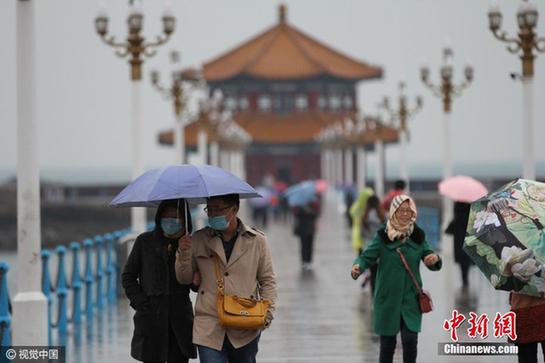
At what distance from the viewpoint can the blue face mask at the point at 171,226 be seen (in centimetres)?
932

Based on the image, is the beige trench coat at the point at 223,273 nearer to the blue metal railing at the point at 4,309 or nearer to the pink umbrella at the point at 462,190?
the blue metal railing at the point at 4,309

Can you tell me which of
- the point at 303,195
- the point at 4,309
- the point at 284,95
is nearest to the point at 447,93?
the point at 303,195

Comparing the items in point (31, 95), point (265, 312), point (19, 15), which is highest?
point (19, 15)

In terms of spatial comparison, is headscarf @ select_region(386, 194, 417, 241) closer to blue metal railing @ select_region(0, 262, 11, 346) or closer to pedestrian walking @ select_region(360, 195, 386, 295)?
blue metal railing @ select_region(0, 262, 11, 346)

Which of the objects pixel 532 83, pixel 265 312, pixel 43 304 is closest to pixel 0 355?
pixel 43 304

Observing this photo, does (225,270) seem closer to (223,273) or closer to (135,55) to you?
(223,273)

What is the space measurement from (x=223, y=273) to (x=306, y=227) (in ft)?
54.4

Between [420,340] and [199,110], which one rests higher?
[199,110]

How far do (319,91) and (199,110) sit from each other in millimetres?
58199

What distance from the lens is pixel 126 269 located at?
372 inches

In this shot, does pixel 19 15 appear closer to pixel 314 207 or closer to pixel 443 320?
pixel 443 320

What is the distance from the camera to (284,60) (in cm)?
9956

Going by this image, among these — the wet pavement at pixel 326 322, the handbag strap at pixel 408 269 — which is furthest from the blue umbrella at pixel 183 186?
the wet pavement at pixel 326 322

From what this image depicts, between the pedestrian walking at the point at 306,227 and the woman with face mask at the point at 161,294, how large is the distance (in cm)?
1599
